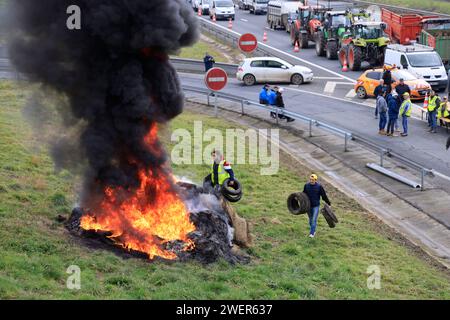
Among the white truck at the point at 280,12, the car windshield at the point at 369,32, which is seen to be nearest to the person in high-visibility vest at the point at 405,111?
the car windshield at the point at 369,32

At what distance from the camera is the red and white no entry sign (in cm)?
2620

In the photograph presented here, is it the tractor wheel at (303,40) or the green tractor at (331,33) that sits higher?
the green tractor at (331,33)

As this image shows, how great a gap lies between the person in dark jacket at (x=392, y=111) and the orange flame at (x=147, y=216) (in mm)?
12383

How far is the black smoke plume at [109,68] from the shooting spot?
13.6 metres

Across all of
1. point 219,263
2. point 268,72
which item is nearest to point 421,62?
point 268,72

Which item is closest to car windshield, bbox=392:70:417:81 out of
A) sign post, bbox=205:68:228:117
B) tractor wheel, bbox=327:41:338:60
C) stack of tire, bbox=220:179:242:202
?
sign post, bbox=205:68:228:117

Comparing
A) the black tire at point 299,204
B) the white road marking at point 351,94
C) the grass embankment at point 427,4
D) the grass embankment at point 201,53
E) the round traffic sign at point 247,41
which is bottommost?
the grass embankment at point 201,53

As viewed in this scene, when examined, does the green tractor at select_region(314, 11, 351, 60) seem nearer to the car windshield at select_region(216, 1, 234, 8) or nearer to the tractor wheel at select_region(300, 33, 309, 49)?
the tractor wheel at select_region(300, 33, 309, 49)

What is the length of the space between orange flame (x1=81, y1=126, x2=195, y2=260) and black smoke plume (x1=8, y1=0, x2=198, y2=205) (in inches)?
8.1

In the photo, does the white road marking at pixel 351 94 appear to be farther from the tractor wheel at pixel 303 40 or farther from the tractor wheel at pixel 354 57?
the tractor wheel at pixel 303 40

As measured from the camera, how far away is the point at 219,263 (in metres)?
14.4

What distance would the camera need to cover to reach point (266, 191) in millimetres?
20281

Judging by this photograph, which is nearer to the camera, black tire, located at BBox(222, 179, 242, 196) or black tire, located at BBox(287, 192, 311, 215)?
black tire, located at BBox(222, 179, 242, 196)

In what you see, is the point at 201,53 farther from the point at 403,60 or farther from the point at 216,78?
the point at 216,78
